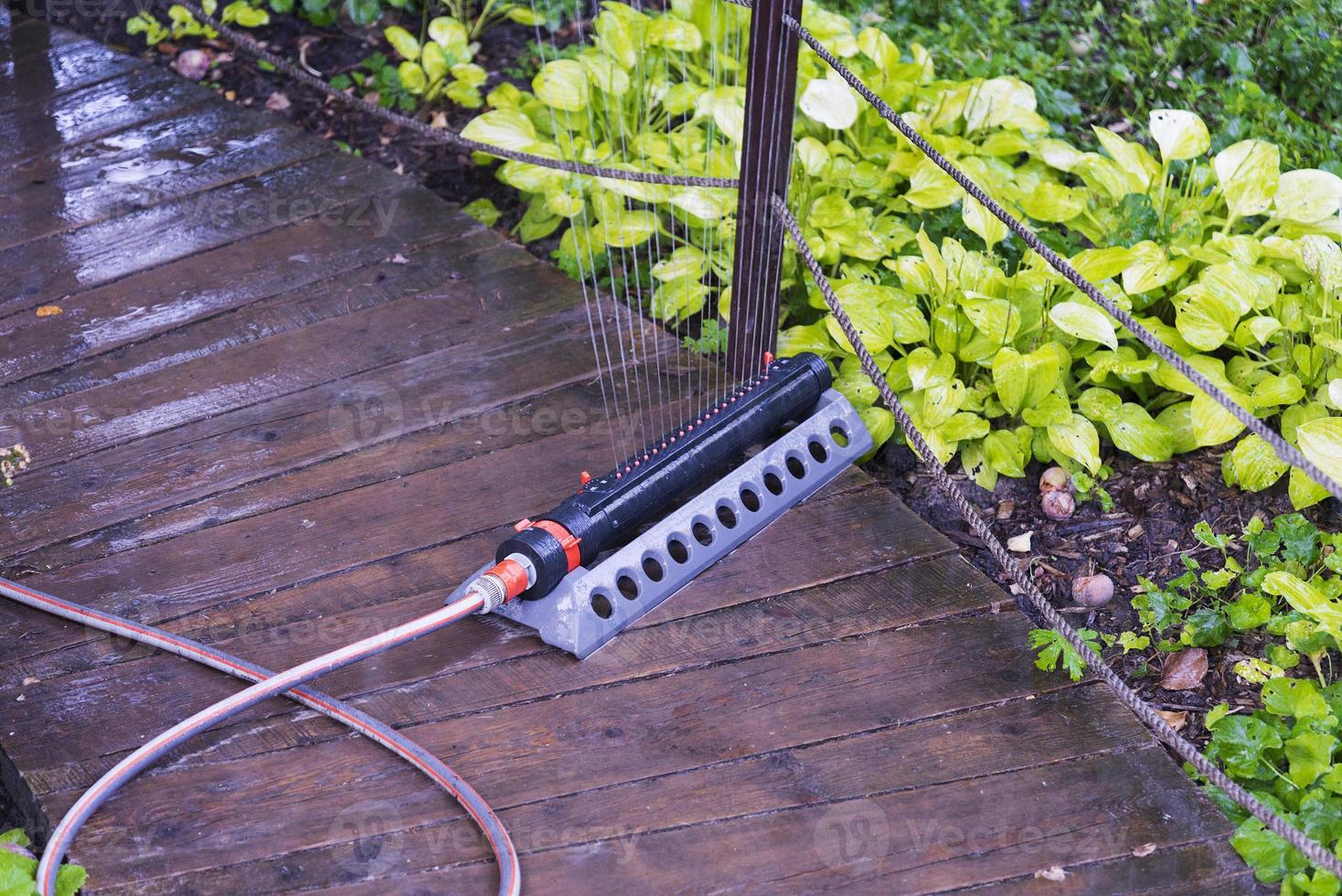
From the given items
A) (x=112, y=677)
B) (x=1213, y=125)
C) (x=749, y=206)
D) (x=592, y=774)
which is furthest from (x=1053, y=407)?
(x=112, y=677)

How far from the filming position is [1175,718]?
71.2 inches

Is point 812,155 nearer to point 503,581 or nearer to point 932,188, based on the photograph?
point 932,188

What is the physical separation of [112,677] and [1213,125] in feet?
8.54

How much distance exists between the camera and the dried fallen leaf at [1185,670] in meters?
1.85

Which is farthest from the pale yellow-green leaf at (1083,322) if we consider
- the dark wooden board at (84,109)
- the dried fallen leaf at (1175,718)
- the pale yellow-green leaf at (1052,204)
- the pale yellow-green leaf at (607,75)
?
the dark wooden board at (84,109)

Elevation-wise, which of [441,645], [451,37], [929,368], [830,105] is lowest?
[441,645]

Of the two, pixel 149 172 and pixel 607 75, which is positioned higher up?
pixel 607 75

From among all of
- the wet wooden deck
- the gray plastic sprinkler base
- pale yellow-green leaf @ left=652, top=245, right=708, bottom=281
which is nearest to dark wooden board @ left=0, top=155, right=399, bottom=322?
the wet wooden deck

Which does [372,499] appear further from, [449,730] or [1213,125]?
[1213,125]

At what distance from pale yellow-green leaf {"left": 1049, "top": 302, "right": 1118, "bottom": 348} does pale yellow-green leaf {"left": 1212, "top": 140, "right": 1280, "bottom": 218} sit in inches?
18.7

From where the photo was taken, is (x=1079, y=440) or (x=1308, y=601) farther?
(x=1079, y=440)

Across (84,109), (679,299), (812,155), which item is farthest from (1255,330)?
(84,109)

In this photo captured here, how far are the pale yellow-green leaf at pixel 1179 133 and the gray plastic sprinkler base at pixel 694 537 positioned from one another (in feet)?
2.75

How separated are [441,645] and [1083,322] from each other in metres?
1.13
